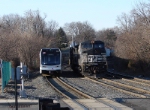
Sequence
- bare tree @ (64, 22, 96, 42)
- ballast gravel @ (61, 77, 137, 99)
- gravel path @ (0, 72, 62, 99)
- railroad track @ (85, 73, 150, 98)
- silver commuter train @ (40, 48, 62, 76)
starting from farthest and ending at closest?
1. bare tree @ (64, 22, 96, 42)
2. silver commuter train @ (40, 48, 62, 76)
3. railroad track @ (85, 73, 150, 98)
4. gravel path @ (0, 72, 62, 99)
5. ballast gravel @ (61, 77, 137, 99)

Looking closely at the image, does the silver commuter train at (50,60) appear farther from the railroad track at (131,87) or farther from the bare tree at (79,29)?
the bare tree at (79,29)

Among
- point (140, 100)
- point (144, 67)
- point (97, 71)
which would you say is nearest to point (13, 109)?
point (140, 100)

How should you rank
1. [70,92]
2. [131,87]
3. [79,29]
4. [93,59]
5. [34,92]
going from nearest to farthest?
[34,92]
[70,92]
[131,87]
[93,59]
[79,29]

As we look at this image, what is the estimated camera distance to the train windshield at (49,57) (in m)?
35.7

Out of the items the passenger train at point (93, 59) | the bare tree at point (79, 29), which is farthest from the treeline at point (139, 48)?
the bare tree at point (79, 29)

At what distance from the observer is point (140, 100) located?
1581cm

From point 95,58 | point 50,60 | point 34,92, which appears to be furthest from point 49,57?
point 34,92

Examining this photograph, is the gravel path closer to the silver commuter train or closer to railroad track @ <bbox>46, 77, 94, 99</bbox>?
railroad track @ <bbox>46, 77, 94, 99</bbox>

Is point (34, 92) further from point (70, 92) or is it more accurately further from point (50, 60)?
point (50, 60)

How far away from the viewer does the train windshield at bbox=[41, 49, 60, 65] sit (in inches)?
1406

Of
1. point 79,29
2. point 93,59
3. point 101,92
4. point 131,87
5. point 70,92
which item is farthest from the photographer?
point 79,29

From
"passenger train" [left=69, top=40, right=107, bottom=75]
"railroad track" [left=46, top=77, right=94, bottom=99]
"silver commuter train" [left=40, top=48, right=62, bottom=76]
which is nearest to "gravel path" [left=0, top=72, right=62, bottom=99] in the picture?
"railroad track" [left=46, top=77, right=94, bottom=99]

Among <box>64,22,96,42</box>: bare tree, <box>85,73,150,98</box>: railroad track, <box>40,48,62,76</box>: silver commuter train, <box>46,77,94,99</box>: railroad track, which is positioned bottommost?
<box>46,77,94,99</box>: railroad track

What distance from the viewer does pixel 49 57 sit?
1411 inches
